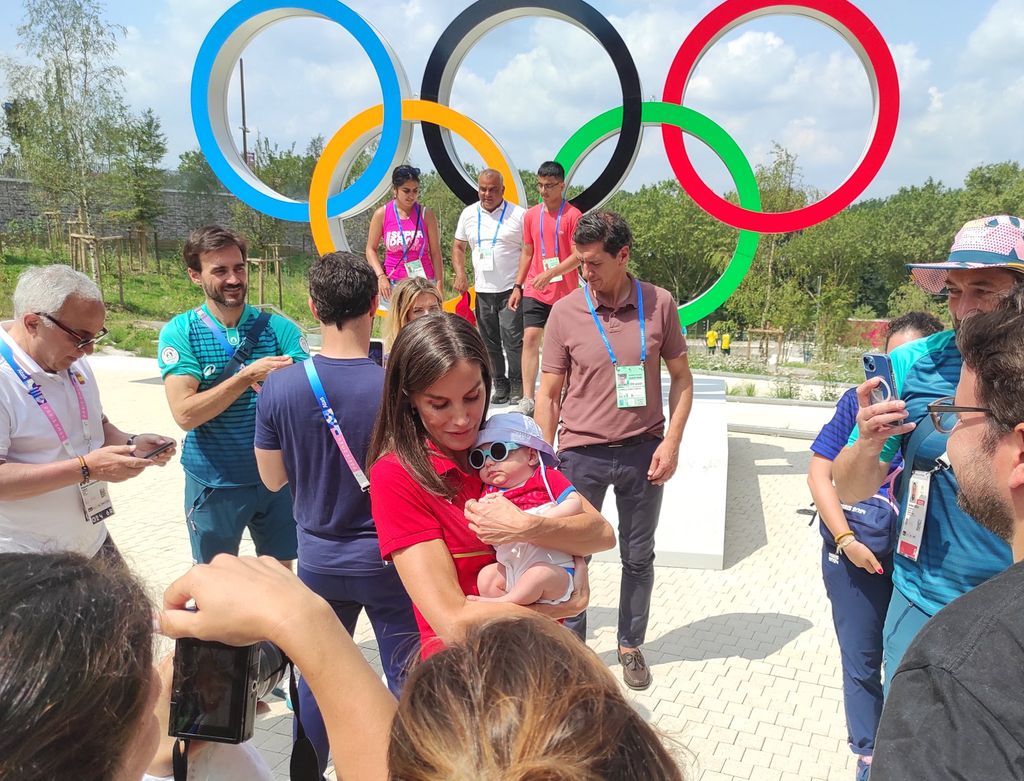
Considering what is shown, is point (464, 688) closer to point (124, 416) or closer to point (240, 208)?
point (124, 416)

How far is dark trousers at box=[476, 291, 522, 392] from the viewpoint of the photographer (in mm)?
6676

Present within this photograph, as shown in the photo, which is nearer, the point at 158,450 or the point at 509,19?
the point at 158,450

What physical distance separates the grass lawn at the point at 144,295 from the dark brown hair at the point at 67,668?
50.6 feet

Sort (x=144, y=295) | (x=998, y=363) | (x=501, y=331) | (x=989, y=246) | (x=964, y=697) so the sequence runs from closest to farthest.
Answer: (x=964, y=697) < (x=998, y=363) < (x=989, y=246) < (x=501, y=331) < (x=144, y=295)

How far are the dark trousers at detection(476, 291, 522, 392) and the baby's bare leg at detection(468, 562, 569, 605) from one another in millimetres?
4955

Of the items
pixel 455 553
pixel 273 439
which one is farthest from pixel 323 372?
pixel 455 553

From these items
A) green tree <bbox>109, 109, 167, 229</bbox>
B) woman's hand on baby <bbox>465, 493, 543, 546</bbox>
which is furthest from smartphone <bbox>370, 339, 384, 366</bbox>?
green tree <bbox>109, 109, 167, 229</bbox>

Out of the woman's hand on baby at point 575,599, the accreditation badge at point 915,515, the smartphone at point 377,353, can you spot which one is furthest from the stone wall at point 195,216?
the accreditation badge at point 915,515

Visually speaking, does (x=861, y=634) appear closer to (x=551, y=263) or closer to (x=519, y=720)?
(x=519, y=720)

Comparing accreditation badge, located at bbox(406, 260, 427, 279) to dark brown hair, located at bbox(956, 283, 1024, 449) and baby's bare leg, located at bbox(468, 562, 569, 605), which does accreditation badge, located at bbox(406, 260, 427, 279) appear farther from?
dark brown hair, located at bbox(956, 283, 1024, 449)

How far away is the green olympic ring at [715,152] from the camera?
22.4 feet

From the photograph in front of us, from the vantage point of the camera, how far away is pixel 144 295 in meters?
21.1

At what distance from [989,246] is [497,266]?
4858 millimetres

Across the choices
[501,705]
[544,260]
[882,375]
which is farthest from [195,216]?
[501,705]
